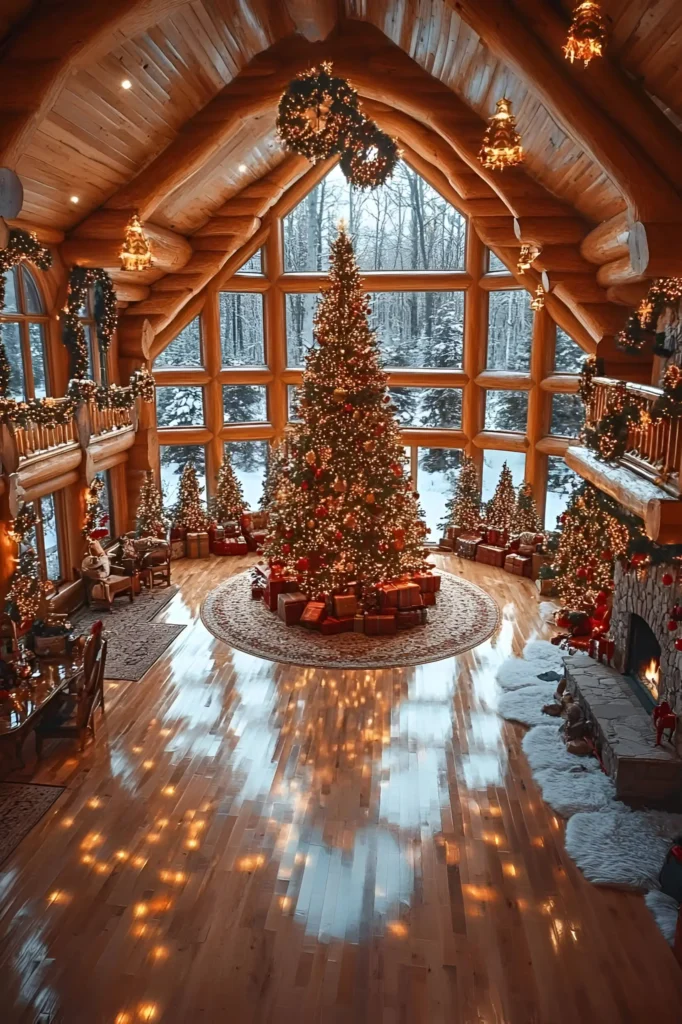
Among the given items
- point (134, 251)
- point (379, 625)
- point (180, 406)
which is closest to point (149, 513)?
point (180, 406)

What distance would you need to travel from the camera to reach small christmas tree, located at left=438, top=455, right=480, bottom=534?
15312 millimetres

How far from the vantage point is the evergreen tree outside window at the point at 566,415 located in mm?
14281

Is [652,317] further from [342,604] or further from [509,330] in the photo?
[509,330]

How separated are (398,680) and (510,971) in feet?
15.5

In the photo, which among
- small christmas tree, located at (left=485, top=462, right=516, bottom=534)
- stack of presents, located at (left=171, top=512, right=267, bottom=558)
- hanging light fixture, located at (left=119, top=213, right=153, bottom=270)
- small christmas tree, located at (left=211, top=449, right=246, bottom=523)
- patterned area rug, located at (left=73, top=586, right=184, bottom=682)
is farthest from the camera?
small christmas tree, located at (left=211, top=449, right=246, bottom=523)

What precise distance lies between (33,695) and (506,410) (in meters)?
11.3

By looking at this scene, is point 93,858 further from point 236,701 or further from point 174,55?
point 174,55

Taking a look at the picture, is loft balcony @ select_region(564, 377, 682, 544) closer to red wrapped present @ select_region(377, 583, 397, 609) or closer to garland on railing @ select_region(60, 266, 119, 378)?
red wrapped present @ select_region(377, 583, 397, 609)

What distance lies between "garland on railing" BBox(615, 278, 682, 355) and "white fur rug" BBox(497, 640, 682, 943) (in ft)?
14.5

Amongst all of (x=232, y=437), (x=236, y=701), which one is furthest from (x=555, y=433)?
(x=236, y=701)

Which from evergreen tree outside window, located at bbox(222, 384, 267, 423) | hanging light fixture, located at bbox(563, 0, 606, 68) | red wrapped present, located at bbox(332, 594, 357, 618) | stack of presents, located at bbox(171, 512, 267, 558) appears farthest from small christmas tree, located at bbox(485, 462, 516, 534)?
hanging light fixture, located at bbox(563, 0, 606, 68)

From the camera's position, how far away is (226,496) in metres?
15.6

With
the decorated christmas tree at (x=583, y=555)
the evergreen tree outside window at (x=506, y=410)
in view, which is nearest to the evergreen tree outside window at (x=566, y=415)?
the evergreen tree outside window at (x=506, y=410)

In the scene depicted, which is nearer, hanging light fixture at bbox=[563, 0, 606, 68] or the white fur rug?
hanging light fixture at bbox=[563, 0, 606, 68]
